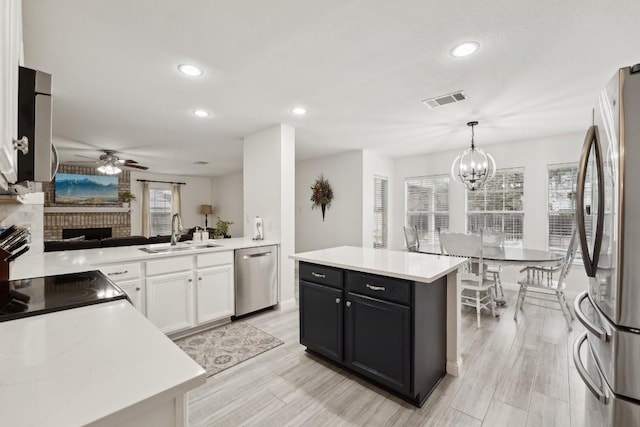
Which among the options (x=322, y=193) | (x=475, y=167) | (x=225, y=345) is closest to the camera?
(x=225, y=345)

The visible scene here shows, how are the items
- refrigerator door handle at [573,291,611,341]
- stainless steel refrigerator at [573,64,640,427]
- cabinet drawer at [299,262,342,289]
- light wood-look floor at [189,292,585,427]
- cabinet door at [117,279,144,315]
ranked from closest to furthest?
stainless steel refrigerator at [573,64,640,427]
refrigerator door handle at [573,291,611,341]
light wood-look floor at [189,292,585,427]
cabinet drawer at [299,262,342,289]
cabinet door at [117,279,144,315]

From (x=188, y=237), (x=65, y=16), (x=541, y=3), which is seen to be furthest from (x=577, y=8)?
(x=188, y=237)

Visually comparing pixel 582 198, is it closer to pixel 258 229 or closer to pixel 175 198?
pixel 258 229

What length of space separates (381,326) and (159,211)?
8556 millimetres

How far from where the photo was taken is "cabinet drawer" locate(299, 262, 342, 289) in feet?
7.38

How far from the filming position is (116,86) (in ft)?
8.70

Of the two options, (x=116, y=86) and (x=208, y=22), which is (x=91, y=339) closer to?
(x=208, y=22)

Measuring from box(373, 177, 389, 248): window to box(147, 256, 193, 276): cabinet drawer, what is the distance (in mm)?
3745

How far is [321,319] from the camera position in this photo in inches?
94.3

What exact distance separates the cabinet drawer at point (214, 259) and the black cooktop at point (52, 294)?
1318 millimetres

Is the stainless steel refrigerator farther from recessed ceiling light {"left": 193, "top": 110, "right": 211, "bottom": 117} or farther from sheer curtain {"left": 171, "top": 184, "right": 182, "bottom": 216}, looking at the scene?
sheer curtain {"left": 171, "top": 184, "right": 182, "bottom": 216}

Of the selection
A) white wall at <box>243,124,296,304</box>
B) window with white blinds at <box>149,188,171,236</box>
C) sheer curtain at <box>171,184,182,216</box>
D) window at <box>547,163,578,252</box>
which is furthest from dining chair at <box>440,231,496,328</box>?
sheer curtain at <box>171,184,182,216</box>

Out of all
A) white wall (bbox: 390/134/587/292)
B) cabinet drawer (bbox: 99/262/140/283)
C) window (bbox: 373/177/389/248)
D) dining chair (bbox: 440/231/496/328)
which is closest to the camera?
cabinet drawer (bbox: 99/262/140/283)

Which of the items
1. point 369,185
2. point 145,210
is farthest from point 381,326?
point 145,210
